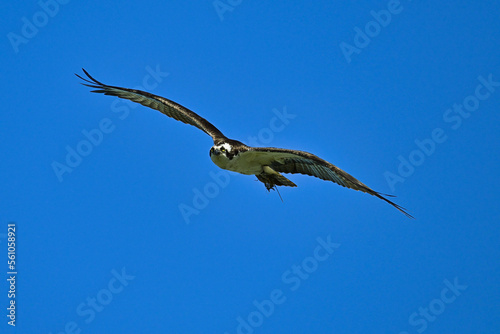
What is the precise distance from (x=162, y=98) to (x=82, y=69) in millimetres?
2155

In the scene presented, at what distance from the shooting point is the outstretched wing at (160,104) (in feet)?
57.2

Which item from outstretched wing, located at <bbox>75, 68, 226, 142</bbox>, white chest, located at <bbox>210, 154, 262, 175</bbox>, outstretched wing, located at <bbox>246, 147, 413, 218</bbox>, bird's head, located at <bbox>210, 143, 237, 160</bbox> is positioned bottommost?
outstretched wing, located at <bbox>246, 147, 413, 218</bbox>

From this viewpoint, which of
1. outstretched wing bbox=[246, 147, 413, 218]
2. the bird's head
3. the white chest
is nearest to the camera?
outstretched wing bbox=[246, 147, 413, 218]

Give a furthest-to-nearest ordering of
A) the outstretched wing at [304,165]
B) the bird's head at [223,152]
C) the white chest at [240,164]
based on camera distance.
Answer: the white chest at [240,164], the bird's head at [223,152], the outstretched wing at [304,165]

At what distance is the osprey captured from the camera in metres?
15.0

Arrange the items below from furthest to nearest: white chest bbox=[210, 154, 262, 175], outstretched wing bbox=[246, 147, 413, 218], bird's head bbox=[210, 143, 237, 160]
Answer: white chest bbox=[210, 154, 262, 175]
bird's head bbox=[210, 143, 237, 160]
outstretched wing bbox=[246, 147, 413, 218]

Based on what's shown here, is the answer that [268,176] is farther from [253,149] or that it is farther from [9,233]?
[9,233]

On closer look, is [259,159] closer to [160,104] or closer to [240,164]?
[240,164]

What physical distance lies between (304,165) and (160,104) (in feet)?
15.2

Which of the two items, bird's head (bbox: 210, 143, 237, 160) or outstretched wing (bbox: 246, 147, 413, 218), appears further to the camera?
bird's head (bbox: 210, 143, 237, 160)

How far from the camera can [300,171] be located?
16.5 metres

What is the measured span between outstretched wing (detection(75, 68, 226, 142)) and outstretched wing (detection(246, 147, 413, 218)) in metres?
1.70

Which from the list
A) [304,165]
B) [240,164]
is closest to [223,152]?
[240,164]

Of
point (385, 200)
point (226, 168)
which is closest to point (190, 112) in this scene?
point (226, 168)
